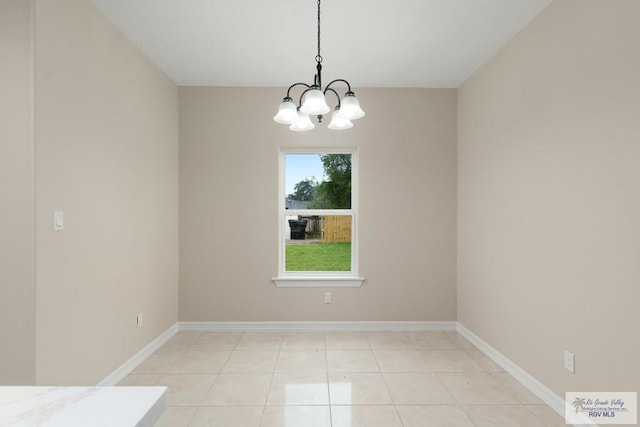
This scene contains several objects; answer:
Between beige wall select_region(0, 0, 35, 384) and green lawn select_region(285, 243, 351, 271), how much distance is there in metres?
2.41

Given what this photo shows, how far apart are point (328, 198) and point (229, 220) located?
3.78 feet

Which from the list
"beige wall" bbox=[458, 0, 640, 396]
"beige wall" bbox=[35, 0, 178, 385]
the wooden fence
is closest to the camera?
"beige wall" bbox=[458, 0, 640, 396]

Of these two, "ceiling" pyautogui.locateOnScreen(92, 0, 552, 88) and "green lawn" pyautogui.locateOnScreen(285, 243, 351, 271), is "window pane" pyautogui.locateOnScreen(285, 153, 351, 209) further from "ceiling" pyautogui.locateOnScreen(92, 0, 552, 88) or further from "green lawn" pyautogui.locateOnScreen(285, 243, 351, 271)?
"ceiling" pyautogui.locateOnScreen(92, 0, 552, 88)

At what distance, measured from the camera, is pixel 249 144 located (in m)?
3.66

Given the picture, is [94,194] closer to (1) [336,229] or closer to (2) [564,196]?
(1) [336,229]

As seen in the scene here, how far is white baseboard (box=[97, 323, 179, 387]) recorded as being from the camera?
8.00 ft

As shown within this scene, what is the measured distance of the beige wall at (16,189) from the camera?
1.75 meters

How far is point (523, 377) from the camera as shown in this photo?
98.3 inches

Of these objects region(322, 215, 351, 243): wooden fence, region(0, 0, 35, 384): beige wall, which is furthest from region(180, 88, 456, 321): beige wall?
region(0, 0, 35, 384): beige wall

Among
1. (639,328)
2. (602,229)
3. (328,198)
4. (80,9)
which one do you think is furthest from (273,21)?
(639,328)

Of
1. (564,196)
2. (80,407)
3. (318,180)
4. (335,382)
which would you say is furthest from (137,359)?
(564,196)

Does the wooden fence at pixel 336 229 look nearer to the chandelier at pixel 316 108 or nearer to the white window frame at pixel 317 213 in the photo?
the white window frame at pixel 317 213

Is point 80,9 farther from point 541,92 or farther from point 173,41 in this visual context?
point 541,92

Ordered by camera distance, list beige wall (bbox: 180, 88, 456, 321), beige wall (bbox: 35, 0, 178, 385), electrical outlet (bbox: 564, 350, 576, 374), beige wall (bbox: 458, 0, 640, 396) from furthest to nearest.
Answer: beige wall (bbox: 180, 88, 456, 321) → electrical outlet (bbox: 564, 350, 576, 374) → beige wall (bbox: 35, 0, 178, 385) → beige wall (bbox: 458, 0, 640, 396)
